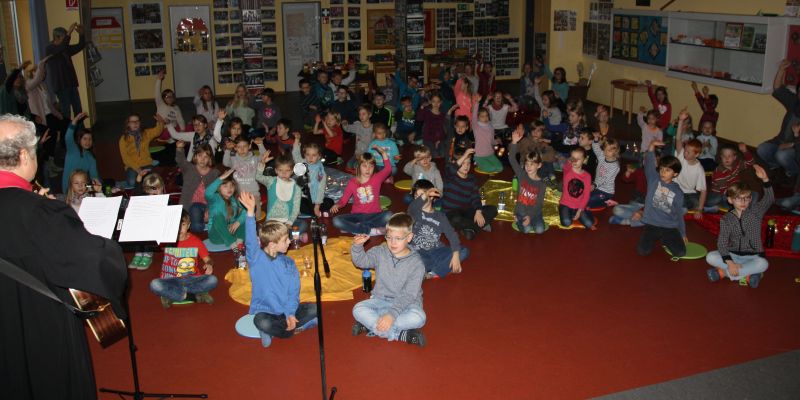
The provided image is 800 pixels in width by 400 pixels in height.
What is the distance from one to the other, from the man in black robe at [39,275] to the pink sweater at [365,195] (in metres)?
4.98

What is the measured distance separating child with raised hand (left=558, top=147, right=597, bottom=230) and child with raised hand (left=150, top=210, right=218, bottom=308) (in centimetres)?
407

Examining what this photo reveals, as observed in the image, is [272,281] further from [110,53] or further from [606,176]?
[110,53]

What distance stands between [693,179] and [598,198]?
110 cm

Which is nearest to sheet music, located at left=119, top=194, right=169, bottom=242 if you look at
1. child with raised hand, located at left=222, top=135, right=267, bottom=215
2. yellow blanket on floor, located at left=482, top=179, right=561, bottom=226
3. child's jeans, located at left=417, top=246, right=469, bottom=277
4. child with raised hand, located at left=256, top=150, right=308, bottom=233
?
child's jeans, located at left=417, top=246, right=469, bottom=277

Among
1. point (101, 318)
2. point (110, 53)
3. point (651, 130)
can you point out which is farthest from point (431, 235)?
point (110, 53)

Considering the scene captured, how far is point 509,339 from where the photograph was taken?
19.6 feet

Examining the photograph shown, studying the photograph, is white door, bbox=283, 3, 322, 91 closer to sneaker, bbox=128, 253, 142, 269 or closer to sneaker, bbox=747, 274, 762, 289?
sneaker, bbox=128, 253, 142, 269

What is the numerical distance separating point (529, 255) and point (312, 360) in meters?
2.98

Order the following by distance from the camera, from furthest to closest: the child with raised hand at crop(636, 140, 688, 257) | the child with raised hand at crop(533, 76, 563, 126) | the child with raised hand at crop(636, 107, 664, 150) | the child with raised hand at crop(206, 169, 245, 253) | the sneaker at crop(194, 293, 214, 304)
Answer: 1. the child with raised hand at crop(533, 76, 563, 126)
2. the child with raised hand at crop(636, 107, 664, 150)
3. the child with raised hand at crop(206, 169, 245, 253)
4. the child with raised hand at crop(636, 140, 688, 257)
5. the sneaker at crop(194, 293, 214, 304)

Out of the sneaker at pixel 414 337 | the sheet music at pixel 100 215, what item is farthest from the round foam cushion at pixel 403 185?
the sheet music at pixel 100 215

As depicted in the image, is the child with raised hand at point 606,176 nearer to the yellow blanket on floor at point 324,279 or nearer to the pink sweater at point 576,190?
the pink sweater at point 576,190

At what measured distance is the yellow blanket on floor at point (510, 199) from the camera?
899 centimetres

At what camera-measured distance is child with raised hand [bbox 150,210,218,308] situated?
256 inches

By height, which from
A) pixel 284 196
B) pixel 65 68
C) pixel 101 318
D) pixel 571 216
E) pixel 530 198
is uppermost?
pixel 65 68
